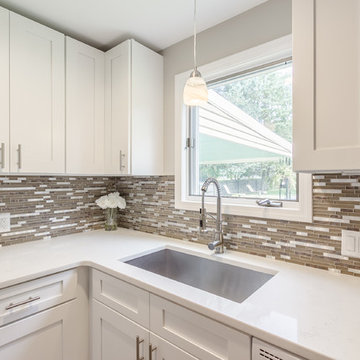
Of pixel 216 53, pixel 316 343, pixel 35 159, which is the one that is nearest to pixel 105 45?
pixel 216 53

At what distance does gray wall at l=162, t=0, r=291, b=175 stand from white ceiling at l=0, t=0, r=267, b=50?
0.15 ft

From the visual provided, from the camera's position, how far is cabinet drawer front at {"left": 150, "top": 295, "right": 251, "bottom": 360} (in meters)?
0.78

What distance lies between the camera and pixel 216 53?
1.53 m

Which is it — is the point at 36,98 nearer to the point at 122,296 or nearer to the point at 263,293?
the point at 122,296

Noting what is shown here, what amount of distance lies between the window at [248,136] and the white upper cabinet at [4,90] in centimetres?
106

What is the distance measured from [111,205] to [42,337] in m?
0.92

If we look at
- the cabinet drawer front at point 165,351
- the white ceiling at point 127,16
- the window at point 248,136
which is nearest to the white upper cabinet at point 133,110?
the white ceiling at point 127,16

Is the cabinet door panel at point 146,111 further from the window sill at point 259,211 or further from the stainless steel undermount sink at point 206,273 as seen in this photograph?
the stainless steel undermount sink at point 206,273

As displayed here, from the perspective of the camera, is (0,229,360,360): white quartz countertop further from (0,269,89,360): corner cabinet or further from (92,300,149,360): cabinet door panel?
(92,300,149,360): cabinet door panel

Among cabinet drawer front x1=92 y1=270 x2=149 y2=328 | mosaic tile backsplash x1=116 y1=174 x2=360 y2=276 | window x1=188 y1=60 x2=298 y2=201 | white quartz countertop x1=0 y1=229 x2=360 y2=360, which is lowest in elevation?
cabinet drawer front x1=92 y1=270 x2=149 y2=328

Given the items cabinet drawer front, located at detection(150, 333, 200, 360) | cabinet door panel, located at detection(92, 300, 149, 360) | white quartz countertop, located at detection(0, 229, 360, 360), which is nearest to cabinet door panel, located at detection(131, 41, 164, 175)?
white quartz countertop, located at detection(0, 229, 360, 360)

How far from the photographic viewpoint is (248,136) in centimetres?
149

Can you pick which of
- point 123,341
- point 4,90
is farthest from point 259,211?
point 4,90

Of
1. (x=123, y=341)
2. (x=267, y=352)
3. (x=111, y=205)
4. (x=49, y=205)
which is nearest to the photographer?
(x=267, y=352)
